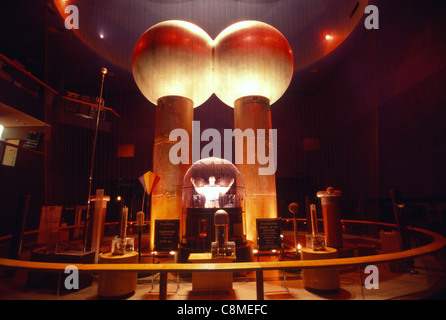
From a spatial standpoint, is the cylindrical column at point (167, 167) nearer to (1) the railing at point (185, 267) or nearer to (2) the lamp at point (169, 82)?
(2) the lamp at point (169, 82)

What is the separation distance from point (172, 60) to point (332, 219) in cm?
726

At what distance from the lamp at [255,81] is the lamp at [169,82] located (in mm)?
981

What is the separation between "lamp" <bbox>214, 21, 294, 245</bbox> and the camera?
24.4 feet

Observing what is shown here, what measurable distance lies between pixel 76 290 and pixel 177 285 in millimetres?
1837

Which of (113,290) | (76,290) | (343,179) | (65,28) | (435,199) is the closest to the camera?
(113,290)

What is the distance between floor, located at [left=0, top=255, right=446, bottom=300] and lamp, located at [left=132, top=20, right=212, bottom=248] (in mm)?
2698

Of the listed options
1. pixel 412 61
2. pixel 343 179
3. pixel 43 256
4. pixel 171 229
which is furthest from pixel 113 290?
pixel 343 179

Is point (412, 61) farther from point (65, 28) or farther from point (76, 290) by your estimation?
point (65, 28)

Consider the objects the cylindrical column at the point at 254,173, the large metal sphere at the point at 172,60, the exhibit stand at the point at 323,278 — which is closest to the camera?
the exhibit stand at the point at 323,278

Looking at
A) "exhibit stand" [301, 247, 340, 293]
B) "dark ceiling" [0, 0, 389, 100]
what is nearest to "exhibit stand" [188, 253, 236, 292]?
"exhibit stand" [301, 247, 340, 293]

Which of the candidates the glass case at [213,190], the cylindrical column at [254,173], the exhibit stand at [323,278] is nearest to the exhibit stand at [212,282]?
the exhibit stand at [323,278]

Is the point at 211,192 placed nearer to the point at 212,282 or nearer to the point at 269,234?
the point at 269,234

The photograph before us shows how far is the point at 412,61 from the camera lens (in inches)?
337

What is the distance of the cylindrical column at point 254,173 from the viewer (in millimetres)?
7363
